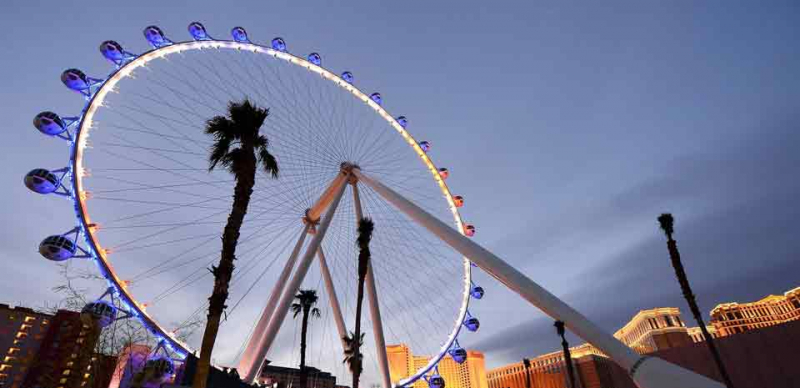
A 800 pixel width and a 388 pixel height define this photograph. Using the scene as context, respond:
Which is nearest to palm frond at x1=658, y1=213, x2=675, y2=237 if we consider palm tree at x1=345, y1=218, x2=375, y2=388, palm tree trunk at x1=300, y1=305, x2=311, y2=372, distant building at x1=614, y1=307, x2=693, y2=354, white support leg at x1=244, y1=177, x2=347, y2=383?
palm tree at x1=345, y1=218, x2=375, y2=388

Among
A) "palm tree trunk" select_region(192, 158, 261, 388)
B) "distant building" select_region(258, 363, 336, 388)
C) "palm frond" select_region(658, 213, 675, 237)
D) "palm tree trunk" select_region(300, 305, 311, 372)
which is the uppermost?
"distant building" select_region(258, 363, 336, 388)

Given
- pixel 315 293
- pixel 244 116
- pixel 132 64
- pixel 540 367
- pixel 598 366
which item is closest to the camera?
pixel 244 116

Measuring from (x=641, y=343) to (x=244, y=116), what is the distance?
A: 17720 centimetres

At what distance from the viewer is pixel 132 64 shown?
24.2 meters

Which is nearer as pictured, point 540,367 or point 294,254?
Answer: point 294,254

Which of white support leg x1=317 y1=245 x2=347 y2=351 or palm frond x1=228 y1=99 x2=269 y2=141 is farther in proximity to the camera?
white support leg x1=317 y1=245 x2=347 y2=351

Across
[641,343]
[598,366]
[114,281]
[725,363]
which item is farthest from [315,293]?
[641,343]

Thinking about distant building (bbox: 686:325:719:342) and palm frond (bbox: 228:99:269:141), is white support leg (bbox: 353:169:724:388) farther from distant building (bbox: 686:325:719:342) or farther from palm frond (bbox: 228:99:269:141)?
distant building (bbox: 686:325:719:342)

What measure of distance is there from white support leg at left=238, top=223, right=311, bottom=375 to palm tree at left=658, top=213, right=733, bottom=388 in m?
25.5

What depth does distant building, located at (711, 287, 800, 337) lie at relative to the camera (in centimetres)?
13499

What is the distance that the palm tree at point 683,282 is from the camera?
2656 centimetres

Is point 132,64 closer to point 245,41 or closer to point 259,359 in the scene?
point 245,41

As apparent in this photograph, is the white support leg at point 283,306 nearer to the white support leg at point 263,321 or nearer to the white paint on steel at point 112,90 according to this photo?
the white support leg at point 263,321

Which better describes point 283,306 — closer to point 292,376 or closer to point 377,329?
point 377,329
